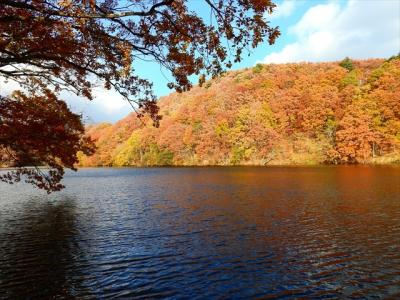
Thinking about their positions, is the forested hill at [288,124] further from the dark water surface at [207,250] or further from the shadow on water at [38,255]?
the shadow on water at [38,255]

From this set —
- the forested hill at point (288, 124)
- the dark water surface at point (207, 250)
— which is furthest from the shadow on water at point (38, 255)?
the forested hill at point (288, 124)

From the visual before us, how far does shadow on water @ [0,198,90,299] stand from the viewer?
42.0 ft

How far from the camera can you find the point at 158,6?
970 cm

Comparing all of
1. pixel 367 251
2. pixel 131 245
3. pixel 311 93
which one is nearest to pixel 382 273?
pixel 367 251

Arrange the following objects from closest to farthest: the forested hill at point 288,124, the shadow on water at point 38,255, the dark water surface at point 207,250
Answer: the dark water surface at point 207,250 → the shadow on water at point 38,255 → the forested hill at point 288,124

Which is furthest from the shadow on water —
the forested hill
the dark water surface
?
the forested hill

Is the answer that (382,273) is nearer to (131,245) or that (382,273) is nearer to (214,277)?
(214,277)

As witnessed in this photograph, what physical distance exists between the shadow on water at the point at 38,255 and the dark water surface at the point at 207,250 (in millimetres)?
47

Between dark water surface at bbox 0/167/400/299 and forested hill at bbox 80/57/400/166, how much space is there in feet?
207

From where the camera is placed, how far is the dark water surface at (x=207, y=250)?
12555mm

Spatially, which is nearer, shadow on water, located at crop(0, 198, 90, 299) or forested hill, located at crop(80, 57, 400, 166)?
shadow on water, located at crop(0, 198, 90, 299)

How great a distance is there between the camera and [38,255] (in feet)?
56.0

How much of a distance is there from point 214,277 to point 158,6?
9796 mm

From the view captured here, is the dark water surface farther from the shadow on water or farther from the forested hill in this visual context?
Result: the forested hill
